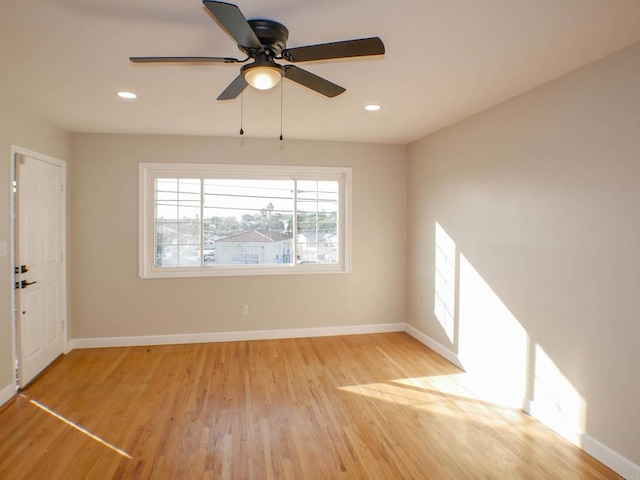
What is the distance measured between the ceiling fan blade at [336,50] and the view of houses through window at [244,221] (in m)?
2.95

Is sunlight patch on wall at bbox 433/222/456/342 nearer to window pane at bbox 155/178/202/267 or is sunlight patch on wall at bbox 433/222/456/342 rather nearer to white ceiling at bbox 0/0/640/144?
white ceiling at bbox 0/0/640/144

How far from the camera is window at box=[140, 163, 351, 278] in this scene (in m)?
4.41

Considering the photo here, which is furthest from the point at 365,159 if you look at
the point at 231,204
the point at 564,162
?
the point at 564,162

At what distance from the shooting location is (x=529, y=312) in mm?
2840

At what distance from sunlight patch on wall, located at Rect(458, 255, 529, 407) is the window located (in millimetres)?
1635

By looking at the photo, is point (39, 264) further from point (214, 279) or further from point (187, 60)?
point (187, 60)

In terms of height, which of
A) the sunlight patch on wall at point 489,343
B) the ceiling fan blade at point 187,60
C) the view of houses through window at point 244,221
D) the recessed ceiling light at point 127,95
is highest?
the recessed ceiling light at point 127,95

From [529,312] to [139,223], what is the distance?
4.09 metres

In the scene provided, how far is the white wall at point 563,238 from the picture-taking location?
2145 mm

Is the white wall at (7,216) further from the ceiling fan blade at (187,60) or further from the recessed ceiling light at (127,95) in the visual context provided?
the ceiling fan blade at (187,60)

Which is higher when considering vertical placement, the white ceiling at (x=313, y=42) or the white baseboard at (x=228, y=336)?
the white ceiling at (x=313, y=42)

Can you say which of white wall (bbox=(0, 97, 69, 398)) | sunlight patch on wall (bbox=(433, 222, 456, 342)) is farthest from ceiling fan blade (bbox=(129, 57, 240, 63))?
sunlight patch on wall (bbox=(433, 222, 456, 342))

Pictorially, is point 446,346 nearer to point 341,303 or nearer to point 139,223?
point 341,303

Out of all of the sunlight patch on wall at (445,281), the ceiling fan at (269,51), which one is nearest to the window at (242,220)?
the sunlight patch on wall at (445,281)
